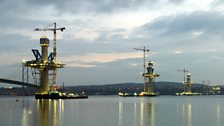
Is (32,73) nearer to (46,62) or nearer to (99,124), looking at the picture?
(46,62)

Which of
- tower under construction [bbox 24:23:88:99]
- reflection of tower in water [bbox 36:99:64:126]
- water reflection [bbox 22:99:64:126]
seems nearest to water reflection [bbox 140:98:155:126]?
water reflection [bbox 22:99:64:126]

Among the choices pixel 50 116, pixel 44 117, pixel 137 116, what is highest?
pixel 44 117

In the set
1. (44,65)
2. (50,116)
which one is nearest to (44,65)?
(44,65)

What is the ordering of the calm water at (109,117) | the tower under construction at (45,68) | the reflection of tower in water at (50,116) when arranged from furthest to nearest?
the tower under construction at (45,68) < the calm water at (109,117) < the reflection of tower in water at (50,116)

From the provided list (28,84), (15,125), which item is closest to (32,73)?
(28,84)

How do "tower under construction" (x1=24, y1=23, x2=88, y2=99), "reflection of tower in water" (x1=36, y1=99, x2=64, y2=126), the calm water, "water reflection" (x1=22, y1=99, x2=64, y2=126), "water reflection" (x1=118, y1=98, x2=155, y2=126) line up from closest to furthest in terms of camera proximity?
"water reflection" (x1=22, y1=99, x2=64, y2=126) → "reflection of tower in water" (x1=36, y1=99, x2=64, y2=126) → the calm water → "water reflection" (x1=118, y1=98, x2=155, y2=126) → "tower under construction" (x1=24, y1=23, x2=88, y2=99)

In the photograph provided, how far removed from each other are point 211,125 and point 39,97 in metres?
126

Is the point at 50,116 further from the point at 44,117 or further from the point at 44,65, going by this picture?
the point at 44,65

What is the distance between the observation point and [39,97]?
165m

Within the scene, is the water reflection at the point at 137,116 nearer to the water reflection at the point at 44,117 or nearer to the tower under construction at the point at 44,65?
the water reflection at the point at 44,117

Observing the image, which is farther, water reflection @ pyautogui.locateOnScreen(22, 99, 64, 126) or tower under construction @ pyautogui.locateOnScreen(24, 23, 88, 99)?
tower under construction @ pyautogui.locateOnScreen(24, 23, 88, 99)

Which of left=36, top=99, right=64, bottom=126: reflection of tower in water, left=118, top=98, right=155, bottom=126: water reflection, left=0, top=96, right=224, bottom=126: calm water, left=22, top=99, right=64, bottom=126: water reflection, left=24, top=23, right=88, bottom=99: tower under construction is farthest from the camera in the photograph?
left=24, top=23, right=88, bottom=99: tower under construction

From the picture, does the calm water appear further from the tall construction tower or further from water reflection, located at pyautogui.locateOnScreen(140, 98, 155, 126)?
the tall construction tower

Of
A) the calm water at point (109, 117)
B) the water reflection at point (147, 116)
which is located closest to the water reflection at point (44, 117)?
the calm water at point (109, 117)
